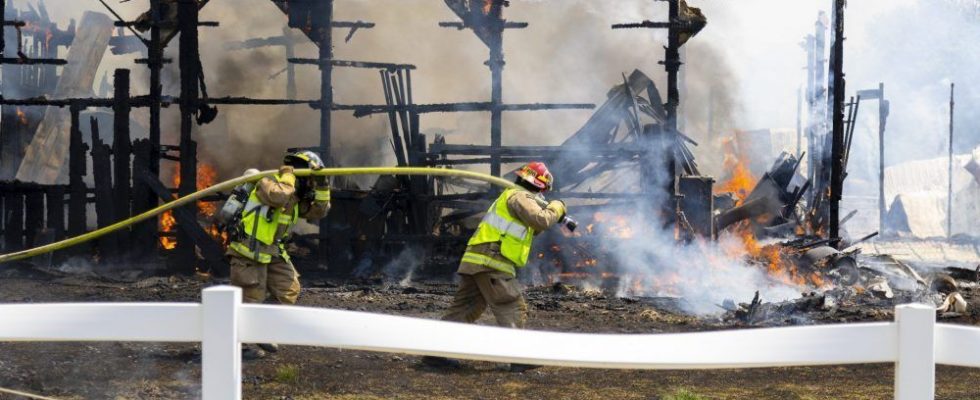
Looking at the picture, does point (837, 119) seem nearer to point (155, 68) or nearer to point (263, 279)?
point (155, 68)

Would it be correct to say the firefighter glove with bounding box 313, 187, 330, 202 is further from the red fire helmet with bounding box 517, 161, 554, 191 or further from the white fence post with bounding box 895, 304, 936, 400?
the white fence post with bounding box 895, 304, 936, 400

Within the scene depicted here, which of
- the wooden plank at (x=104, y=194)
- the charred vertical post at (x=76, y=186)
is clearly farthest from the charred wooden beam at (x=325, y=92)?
the charred vertical post at (x=76, y=186)

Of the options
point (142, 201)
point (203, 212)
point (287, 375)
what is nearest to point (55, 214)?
point (142, 201)

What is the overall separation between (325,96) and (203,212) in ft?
20.6

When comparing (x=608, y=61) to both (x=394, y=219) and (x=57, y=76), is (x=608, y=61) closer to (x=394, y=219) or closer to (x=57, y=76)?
(x=57, y=76)

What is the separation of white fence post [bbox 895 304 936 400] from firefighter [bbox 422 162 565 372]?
17.4ft

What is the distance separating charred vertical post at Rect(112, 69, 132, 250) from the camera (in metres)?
16.0

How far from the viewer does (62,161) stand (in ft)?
89.1

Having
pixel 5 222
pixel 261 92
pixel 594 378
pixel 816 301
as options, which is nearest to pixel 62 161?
pixel 261 92

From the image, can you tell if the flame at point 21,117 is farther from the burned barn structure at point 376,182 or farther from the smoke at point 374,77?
the burned barn structure at point 376,182

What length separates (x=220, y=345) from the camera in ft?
13.6

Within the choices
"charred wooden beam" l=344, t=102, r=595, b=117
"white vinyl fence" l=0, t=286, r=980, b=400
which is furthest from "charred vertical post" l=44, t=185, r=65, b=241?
"white vinyl fence" l=0, t=286, r=980, b=400

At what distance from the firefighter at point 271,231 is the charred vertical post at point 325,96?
231 inches

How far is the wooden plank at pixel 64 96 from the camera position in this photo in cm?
2625
